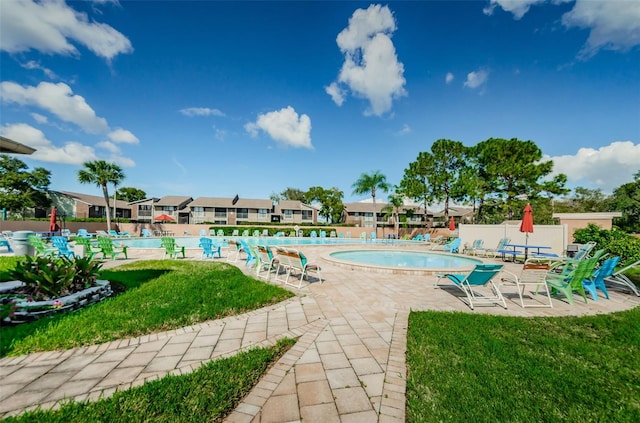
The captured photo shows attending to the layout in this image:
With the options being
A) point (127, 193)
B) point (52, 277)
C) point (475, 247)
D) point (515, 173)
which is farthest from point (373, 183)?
point (127, 193)

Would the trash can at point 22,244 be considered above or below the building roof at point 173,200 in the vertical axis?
below

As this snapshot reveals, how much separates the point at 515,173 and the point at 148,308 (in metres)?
32.4

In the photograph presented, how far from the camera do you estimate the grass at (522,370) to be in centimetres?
229

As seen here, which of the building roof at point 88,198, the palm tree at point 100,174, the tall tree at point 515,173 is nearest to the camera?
the tall tree at point 515,173

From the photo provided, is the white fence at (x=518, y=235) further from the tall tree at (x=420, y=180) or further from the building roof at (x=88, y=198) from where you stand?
the building roof at (x=88, y=198)

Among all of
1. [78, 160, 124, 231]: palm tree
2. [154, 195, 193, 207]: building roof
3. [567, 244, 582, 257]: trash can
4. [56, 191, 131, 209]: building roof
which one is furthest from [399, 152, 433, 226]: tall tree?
[56, 191, 131, 209]: building roof

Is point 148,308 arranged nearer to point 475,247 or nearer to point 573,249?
point 475,247

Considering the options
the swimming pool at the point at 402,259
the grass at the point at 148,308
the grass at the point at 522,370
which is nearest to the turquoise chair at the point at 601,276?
the grass at the point at 522,370

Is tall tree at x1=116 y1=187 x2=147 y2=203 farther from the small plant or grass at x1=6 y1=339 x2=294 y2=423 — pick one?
grass at x1=6 y1=339 x2=294 y2=423

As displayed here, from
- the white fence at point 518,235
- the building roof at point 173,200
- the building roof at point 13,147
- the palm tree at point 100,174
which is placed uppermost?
the palm tree at point 100,174

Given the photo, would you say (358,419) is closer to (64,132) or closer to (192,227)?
(64,132)

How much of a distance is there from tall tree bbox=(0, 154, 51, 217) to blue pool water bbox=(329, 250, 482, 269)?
45792 millimetres

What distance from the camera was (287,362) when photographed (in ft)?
10.2

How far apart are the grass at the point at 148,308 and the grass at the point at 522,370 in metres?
3.44
